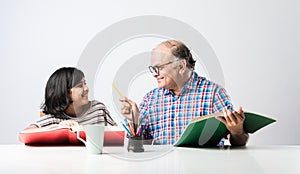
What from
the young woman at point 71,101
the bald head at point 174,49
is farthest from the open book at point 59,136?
the bald head at point 174,49

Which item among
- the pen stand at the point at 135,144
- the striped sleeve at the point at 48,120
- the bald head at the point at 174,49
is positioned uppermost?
the bald head at the point at 174,49

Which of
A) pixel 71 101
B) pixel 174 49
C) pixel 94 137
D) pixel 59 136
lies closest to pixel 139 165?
pixel 94 137

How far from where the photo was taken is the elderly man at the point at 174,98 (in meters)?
1.93

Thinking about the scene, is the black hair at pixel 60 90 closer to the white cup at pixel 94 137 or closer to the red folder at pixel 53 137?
the red folder at pixel 53 137

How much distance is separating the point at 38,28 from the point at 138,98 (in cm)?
105

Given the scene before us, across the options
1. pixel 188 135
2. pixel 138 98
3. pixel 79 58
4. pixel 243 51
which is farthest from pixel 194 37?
pixel 188 135

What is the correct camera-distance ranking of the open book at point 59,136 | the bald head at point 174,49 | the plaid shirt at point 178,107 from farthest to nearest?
1. the bald head at point 174,49
2. the plaid shirt at point 178,107
3. the open book at point 59,136

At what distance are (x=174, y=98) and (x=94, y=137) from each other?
1033mm

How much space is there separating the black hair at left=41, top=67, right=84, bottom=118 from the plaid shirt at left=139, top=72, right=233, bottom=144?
15.8 inches

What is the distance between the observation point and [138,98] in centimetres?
289

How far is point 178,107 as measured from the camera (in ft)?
6.56

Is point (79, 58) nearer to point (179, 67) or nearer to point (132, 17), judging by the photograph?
point (132, 17)

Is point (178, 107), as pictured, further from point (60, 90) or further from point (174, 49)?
point (60, 90)

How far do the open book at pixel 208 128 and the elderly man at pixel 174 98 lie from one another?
1.50 feet
